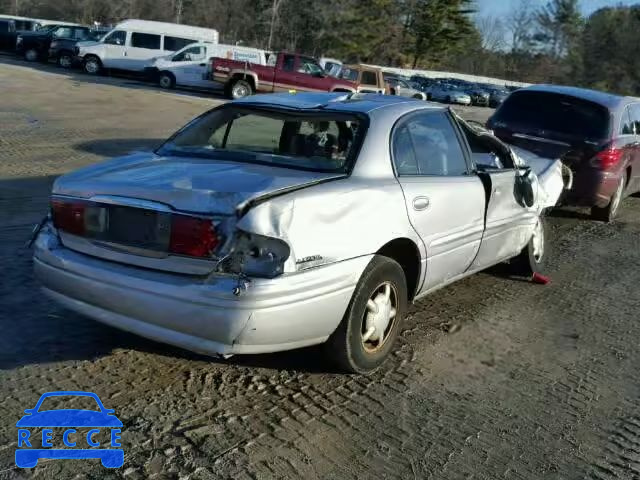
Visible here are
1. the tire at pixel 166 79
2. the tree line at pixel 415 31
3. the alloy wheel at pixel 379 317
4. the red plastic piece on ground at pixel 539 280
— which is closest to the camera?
the alloy wheel at pixel 379 317

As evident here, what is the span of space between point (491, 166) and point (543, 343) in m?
1.41

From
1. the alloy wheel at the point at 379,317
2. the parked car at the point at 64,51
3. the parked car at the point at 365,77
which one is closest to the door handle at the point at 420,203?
the alloy wheel at the point at 379,317

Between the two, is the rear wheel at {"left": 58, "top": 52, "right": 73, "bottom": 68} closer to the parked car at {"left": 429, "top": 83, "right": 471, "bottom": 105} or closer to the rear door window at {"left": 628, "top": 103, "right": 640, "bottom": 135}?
the parked car at {"left": 429, "top": 83, "right": 471, "bottom": 105}

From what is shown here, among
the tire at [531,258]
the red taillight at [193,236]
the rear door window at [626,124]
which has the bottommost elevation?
the tire at [531,258]

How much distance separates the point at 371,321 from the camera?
12.9 ft

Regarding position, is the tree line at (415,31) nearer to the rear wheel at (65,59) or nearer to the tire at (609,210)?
the rear wheel at (65,59)

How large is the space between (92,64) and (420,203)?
28.0 m

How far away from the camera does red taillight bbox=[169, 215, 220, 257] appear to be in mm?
3287

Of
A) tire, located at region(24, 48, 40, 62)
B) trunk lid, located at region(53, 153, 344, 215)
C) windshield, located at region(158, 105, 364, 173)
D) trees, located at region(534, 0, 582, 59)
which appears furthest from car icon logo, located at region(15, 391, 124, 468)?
trees, located at region(534, 0, 582, 59)

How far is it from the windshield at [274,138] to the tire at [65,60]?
28886mm

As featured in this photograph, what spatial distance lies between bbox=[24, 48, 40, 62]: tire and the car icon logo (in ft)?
107

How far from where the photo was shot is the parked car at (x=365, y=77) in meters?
24.8

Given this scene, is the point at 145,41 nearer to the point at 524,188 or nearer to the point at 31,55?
the point at 31,55

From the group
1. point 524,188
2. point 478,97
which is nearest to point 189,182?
point 524,188
